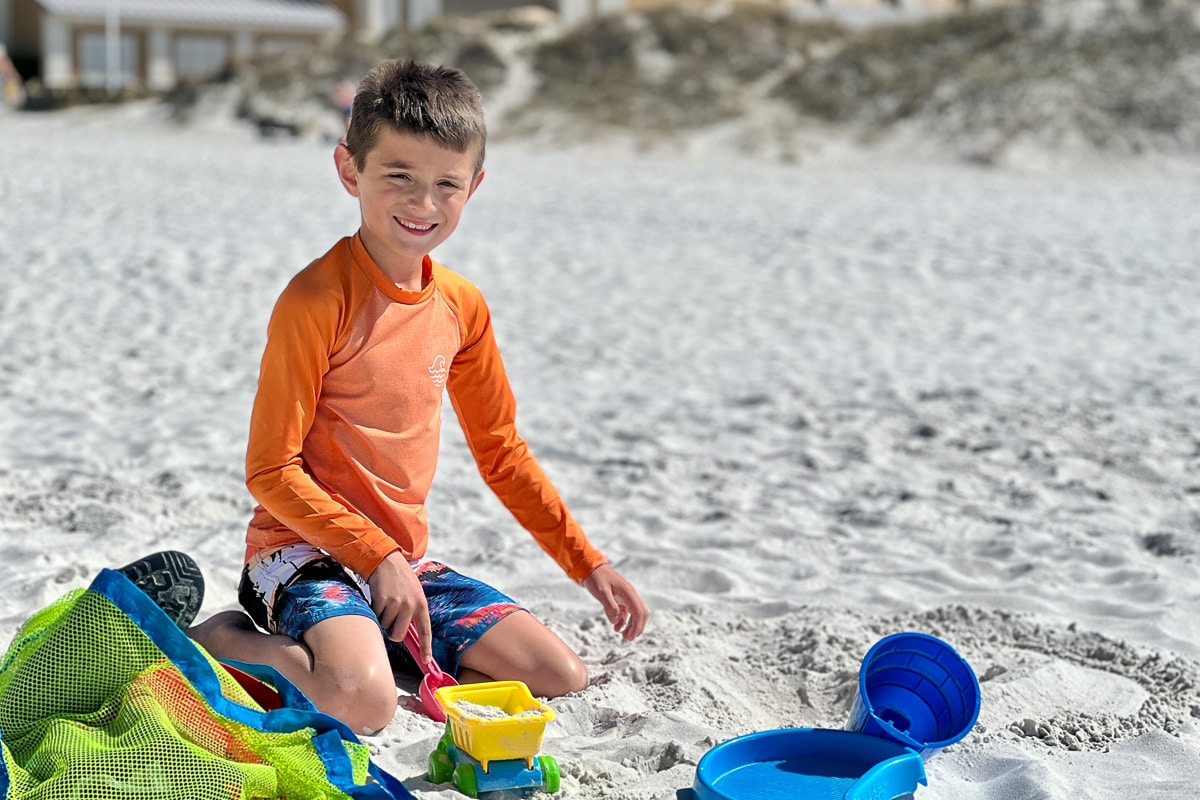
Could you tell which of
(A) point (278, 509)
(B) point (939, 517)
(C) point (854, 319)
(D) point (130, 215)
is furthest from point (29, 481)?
(D) point (130, 215)

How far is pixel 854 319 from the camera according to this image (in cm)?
739

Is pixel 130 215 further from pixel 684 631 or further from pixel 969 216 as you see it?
pixel 684 631

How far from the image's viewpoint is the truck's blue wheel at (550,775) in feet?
7.41

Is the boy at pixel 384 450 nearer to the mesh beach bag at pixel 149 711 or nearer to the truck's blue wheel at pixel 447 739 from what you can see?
the truck's blue wheel at pixel 447 739

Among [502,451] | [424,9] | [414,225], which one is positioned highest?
[414,225]

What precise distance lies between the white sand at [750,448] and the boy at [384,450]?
0.65 ft

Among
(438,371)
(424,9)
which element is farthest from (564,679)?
(424,9)

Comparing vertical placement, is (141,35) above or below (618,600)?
below

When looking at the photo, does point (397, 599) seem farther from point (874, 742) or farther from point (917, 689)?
point (917, 689)

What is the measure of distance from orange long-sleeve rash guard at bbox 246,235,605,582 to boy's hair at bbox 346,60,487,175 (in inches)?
9.6

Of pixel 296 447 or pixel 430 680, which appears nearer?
pixel 296 447

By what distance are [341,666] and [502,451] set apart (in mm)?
620

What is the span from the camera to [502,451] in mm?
2803

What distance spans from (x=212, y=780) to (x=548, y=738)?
795 millimetres
